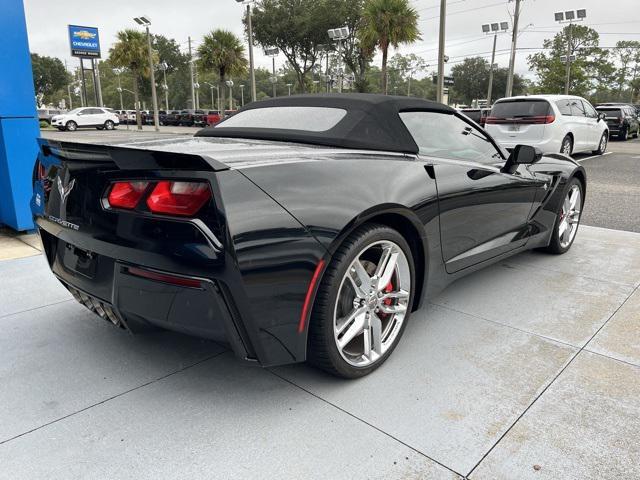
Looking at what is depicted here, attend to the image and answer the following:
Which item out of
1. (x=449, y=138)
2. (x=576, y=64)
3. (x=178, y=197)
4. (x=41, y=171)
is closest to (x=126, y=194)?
(x=178, y=197)

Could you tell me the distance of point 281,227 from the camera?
189cm

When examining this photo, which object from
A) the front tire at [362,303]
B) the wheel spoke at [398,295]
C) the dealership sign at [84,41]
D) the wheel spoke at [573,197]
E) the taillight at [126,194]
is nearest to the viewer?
the taillight at [126,194]

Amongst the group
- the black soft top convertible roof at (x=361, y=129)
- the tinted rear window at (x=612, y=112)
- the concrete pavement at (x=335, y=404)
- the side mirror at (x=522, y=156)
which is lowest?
the concrete pavement at (x=335, y=404)

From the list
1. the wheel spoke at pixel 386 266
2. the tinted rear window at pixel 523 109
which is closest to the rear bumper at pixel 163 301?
the wheel spoke at pixel 386 266

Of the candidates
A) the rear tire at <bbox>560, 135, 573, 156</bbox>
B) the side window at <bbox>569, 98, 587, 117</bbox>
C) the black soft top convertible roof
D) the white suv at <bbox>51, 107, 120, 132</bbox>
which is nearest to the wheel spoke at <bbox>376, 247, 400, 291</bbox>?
the black soft top convertible roof

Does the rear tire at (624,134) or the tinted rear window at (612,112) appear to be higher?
the tinted rear window at (612,112)

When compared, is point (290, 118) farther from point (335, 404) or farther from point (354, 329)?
point (335, 404)

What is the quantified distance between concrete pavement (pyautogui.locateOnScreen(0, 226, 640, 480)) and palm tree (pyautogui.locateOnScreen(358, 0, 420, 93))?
82.1 feet

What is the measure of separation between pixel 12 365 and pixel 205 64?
37850 mm

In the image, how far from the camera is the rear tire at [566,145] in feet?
37.4

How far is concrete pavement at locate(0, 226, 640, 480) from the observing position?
1.83 m

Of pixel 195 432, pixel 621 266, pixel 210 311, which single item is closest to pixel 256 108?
pixel 210 311

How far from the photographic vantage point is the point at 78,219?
7.15ft

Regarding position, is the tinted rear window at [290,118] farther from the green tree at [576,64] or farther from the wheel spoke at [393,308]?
the green tree at [576,64]
